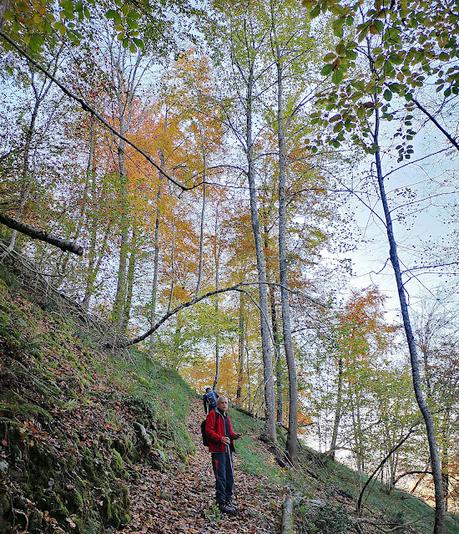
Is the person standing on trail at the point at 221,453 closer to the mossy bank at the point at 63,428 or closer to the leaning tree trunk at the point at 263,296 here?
the mossy bank at the point at 63,428

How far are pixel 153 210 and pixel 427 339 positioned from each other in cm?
1487

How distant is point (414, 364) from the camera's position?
6.70m

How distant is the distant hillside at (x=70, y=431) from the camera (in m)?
2.92

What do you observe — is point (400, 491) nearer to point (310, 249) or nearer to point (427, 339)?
point (427, 339)

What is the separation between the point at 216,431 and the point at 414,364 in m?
4.02

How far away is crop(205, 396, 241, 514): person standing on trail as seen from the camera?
5.23m

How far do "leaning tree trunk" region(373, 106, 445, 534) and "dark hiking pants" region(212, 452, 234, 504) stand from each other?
3768 millimetres

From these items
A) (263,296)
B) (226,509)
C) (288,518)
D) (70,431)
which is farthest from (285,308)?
(70,431)

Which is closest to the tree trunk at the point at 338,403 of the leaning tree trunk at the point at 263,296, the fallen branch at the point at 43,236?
the leaning tree trunk at the point at 263,296

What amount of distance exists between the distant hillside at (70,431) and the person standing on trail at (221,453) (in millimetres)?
368

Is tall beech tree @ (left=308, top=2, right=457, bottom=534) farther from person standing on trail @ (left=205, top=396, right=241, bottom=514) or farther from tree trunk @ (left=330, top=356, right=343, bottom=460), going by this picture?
tree trunk @ (left=330, top=356, right=343, bottom=460)

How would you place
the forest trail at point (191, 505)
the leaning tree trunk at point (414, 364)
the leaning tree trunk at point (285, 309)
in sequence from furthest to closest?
the leaning tree trunk at point (285, 309), the leaning tree trunk at point (414, 364), the forest trail at point (191, 505)

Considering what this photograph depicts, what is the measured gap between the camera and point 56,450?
3391mm

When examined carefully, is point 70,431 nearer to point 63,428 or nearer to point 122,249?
point 63,428
